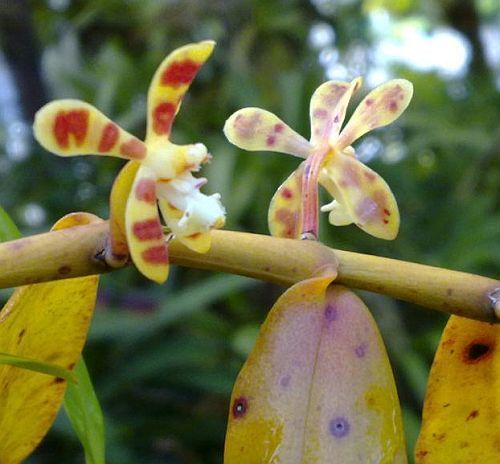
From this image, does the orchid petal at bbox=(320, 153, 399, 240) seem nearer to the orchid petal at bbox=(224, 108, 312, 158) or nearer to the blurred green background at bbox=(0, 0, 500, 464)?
the orchid petal at bbox=(224, 108, 312, 158)

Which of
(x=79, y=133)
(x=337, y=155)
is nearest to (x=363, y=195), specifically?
(x=337, y=155)

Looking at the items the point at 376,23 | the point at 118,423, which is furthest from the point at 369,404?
the point at 376,23

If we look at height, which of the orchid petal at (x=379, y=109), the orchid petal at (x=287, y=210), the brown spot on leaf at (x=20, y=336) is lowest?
the brown spot on leaf at (x=20, y=336)

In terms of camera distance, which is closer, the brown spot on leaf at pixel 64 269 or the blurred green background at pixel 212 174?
the brown spot on leaf at pixel 64 269

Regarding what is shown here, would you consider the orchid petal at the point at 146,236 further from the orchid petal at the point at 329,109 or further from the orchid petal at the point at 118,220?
the orchid petal at the point at 329,109

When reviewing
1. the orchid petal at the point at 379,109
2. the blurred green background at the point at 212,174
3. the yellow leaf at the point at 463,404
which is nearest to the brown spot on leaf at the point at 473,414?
the yellow leaf at the point at 463,404

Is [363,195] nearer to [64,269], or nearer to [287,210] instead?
[287,210]

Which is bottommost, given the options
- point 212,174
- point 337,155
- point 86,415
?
point 86,415
